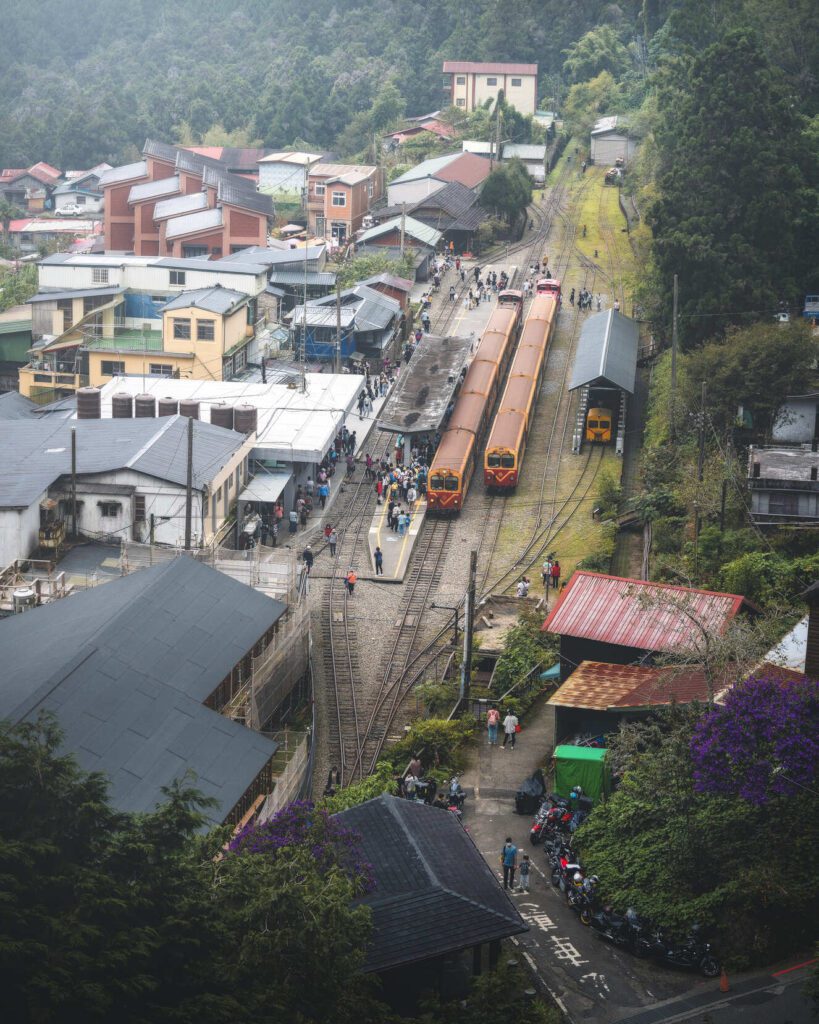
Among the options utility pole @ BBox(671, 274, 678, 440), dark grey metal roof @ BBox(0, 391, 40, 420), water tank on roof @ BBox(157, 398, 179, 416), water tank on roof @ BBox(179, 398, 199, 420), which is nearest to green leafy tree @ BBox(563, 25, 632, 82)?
utility pole @ BBox(671, 274, 678, 440)

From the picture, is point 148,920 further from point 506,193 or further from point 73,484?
point 506,193

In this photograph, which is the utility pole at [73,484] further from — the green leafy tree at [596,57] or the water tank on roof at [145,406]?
the green leafy tree at [596,57]

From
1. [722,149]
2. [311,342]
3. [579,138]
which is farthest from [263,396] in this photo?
[579,138]

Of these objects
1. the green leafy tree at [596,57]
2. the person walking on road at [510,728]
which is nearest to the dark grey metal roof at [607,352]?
the person walking on road at [510,728]

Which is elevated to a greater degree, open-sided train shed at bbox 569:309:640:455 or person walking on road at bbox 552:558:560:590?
open-sided train shed at bbox 569:309:640:455

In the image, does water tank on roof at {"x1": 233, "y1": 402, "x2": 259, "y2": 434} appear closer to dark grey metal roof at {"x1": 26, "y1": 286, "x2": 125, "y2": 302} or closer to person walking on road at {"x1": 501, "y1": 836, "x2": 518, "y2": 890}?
dark grey metal roof at {"x1": 26, "y1": 286, "x2": 125, "y2": 302}

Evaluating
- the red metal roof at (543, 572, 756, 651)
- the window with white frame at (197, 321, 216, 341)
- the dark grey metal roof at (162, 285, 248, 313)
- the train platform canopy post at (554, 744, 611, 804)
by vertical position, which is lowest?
the train platform canopy post at (554, 744, 611, 804)

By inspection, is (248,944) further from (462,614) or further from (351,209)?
(351,209)
